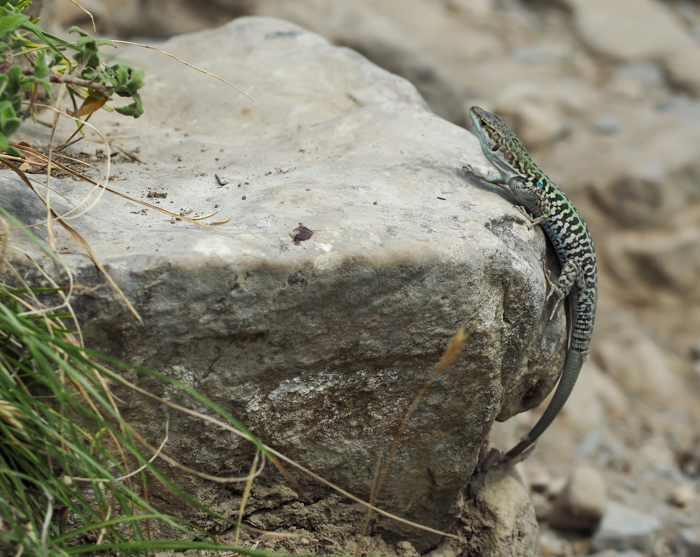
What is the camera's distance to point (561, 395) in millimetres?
3193

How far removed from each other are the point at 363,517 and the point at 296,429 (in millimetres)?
536

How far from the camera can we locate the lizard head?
10.7ft

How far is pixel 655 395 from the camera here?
7492 mm

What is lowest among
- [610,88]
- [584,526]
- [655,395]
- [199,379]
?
[655,395]

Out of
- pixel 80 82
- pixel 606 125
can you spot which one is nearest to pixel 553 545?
pixel 80 82

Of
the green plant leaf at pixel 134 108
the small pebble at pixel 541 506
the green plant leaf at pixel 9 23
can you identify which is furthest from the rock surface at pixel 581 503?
the green plant leaf at pixel 9 23

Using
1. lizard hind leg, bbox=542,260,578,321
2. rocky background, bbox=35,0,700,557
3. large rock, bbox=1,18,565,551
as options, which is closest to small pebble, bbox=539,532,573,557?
rocky background, bbox=35,0,700,557

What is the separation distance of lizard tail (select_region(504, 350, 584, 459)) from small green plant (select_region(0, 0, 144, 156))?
2239mm

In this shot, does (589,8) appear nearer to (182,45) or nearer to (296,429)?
(182,45)

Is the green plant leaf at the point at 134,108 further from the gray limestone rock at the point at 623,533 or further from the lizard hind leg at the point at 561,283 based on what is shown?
the gray limestone rock at the point at 623,533

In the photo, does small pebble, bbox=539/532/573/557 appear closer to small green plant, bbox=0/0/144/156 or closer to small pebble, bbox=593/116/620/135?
small green plant, bbox=0/0/144/156

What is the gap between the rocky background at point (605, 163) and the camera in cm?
567

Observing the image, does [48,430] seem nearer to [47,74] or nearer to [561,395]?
[47,74]

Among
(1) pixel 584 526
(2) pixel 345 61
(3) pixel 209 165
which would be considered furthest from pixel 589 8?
(3) pixel 209 165
